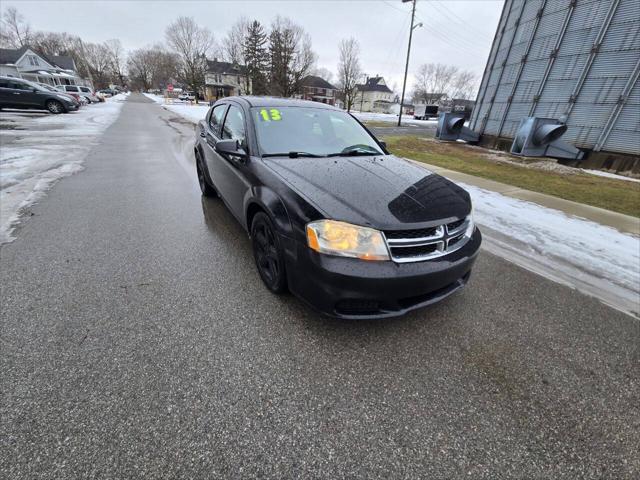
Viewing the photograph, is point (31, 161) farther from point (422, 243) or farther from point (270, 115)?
point (422, 243)

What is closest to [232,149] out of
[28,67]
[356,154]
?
[356,154]

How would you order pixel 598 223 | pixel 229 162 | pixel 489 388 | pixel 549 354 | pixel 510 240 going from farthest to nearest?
pixel 598 223
pixel 510 240
pixel 229 162
pixel 549 354
pixel 489 388

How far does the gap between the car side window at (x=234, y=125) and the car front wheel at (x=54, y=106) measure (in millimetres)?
21971

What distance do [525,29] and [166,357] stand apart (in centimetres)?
1704

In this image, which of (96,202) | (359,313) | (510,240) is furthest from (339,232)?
(96,202)

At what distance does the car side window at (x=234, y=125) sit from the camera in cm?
318

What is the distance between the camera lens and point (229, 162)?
330cm

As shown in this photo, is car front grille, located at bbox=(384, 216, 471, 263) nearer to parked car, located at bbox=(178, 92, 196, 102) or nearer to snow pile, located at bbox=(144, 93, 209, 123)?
snow pile, located at bbox=(144, 93, 209, 123)

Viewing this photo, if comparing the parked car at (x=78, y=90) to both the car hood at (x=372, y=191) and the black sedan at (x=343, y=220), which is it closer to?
the black sedan at (x=343, y=220)

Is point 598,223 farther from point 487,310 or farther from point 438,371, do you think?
point 438,371

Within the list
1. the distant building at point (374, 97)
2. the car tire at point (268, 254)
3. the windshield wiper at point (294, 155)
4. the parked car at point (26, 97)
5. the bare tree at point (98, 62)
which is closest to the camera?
the car tire at point (268, 254)

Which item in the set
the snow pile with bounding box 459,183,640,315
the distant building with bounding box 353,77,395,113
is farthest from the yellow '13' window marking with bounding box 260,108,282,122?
the distant building with bounding box 353,77,395,113

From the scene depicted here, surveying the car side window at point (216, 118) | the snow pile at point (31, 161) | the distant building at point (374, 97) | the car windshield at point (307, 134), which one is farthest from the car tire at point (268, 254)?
the distant building at point (374, 97)

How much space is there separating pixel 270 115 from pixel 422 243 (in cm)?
217
